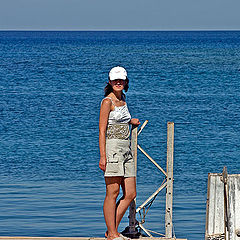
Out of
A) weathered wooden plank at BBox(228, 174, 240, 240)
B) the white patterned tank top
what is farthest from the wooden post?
weathered wooden plank at BBox(228, 174, 240, 240)

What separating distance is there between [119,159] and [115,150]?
108mm

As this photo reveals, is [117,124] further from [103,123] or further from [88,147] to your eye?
[88,147]

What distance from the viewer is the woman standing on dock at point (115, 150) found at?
7305 millimetres

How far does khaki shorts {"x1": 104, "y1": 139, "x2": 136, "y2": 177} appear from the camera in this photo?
24.0ft

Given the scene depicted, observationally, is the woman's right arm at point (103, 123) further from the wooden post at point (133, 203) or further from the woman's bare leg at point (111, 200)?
the wooden post at point (133, 203)

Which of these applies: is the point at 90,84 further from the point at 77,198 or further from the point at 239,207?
the point at 239,207

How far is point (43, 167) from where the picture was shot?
17281 millimetres

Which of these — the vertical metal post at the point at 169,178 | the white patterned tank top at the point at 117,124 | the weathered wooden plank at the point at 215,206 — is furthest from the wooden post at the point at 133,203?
the weathered wooden plank at the point at 215,206

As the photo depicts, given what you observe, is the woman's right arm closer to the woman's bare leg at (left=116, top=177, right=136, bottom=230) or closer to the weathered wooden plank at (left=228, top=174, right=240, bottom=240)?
the woman's bare leg at (left=116, top=177, right=136, bottom=230)

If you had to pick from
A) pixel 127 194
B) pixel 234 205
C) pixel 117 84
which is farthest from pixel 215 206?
pixel 117 84

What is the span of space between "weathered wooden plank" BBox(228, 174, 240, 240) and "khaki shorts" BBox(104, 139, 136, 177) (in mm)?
1220

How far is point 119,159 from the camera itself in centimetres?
734

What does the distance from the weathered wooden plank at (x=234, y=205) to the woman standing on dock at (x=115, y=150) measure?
1218 mm

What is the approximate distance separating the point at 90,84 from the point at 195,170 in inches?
1069
